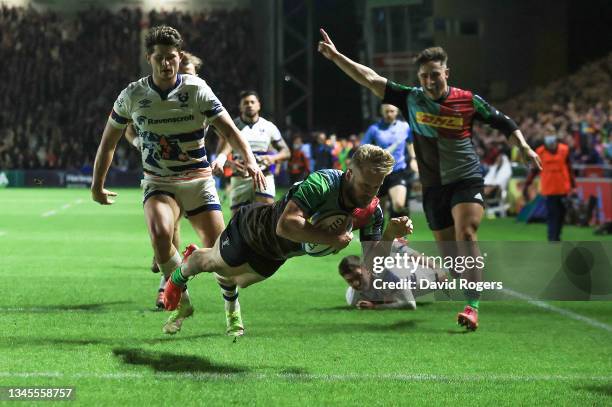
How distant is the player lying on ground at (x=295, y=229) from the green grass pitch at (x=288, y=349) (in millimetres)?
539

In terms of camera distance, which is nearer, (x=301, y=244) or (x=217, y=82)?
(x=301, y=244)

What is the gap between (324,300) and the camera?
10430 millimetres

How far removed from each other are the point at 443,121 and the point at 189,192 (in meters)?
2.17

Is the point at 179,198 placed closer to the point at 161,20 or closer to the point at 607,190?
the point at 607,190

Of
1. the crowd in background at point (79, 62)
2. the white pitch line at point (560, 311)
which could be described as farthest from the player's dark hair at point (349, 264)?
the crowd in background at point (79, 62)

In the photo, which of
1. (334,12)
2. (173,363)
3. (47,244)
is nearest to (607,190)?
(47,244)

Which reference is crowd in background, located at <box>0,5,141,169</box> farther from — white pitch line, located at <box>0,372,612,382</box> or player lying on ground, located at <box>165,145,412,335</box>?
white pitch line, located at <box>0,372,612,382</box>

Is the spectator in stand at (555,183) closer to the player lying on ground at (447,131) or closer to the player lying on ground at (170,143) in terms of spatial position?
the player lying on ground at (447,131)

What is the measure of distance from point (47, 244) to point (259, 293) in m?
6.73

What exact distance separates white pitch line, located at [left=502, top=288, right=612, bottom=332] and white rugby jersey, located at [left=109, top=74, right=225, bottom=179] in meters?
3.60

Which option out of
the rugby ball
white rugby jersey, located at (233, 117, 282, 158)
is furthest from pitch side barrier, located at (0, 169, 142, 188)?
the rugby ball

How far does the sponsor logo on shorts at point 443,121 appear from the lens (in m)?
8.84

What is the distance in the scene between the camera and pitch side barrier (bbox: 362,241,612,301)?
8.92 metres

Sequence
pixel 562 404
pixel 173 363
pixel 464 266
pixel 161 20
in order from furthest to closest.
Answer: pixel 161 20
pixel 464 266
pixel 173 363
pixel 562 404
